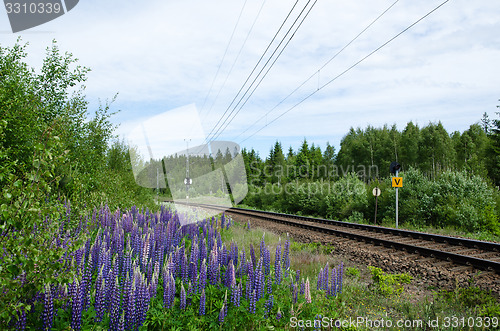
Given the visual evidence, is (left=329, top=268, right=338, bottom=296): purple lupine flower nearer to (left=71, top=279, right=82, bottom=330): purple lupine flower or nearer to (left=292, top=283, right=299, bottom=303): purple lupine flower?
(left=292, top=283, right=299, bottom=303): purple lupine flower

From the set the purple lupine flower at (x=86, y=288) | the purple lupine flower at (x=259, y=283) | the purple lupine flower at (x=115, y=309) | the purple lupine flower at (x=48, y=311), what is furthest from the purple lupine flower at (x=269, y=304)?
the purple lupine flower at (x=48, y=311)

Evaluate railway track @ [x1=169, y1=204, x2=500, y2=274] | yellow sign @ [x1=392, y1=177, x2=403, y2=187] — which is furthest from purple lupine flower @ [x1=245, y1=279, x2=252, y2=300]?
yellow sign @ [x1=392, y1=177, x2=403, y2=187]

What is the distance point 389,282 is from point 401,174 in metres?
15.4

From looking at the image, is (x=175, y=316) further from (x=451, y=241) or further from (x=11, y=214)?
(x=451, y=241)

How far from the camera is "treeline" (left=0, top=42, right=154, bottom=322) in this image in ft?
8.58

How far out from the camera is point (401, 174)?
20.1m

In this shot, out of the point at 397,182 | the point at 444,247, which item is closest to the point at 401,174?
Answer: the point at 397,182

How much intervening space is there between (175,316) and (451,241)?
10825 mm

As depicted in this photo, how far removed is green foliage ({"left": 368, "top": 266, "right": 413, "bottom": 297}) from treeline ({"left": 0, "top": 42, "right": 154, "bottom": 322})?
530 centimetres

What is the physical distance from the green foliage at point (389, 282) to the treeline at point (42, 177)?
5.30 metres

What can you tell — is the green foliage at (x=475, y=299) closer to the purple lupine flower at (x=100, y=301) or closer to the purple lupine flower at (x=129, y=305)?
the purple lupine flower at (x=129, y=305)

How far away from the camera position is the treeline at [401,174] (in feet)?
52.6

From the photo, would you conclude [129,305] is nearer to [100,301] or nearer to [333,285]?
[100,301]

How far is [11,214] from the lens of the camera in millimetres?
2496
